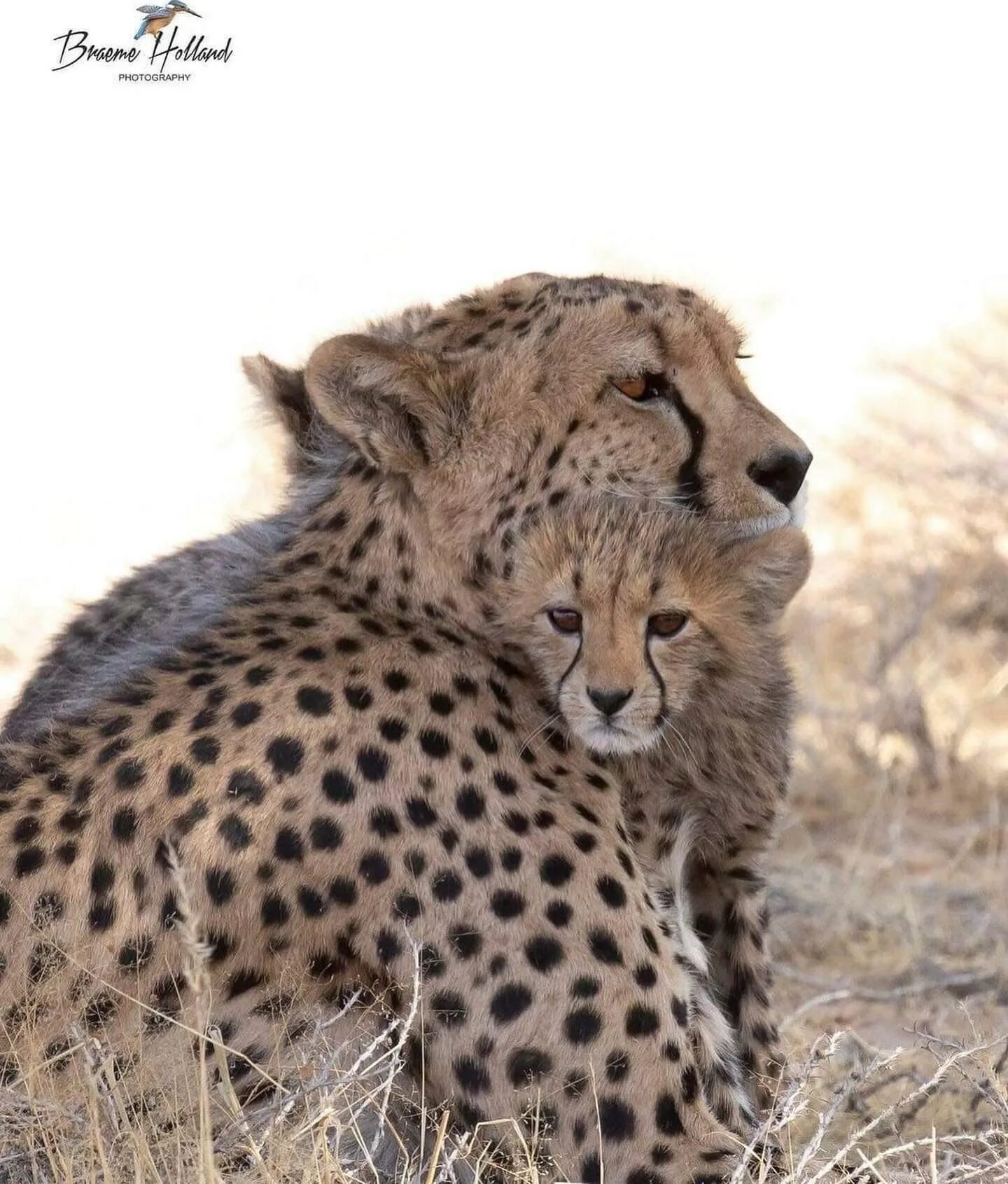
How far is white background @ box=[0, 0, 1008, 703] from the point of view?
848cm

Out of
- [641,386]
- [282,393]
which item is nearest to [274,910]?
[641,386]

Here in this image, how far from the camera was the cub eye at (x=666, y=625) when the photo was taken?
2.83 metres

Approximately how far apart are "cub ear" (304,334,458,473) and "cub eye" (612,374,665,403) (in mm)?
270

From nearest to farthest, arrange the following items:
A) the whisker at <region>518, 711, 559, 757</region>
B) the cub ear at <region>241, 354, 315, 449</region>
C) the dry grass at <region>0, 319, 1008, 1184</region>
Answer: the dry grass at <region>0, 319, 1008, 1184</region> < the whisker at <region>518, 711, 559, 757</region> < the cub ear at <region>241, 354, 315, 449</region>

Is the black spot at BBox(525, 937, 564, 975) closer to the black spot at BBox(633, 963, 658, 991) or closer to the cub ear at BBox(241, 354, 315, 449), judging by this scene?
the black spot at BBox(633, 963, 658, 991)

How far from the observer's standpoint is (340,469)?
128 inches

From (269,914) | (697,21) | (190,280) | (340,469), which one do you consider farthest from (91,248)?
(269,914)

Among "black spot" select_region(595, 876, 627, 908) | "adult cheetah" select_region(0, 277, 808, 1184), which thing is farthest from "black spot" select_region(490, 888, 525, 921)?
"black spot" select_region(595, 876, 627, 908)

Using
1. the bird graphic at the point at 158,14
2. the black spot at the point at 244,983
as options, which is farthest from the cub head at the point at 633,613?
the bird graphic at the point at 158,14

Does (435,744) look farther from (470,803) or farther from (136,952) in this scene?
(136,952)

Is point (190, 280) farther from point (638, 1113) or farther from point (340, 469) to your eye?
point (638, 1113)

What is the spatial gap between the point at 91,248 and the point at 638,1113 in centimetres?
902

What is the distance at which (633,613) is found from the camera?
2789mm

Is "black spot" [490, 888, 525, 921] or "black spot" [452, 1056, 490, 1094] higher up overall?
"black spot" [490, 888, 525, 921]
